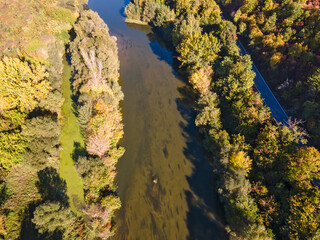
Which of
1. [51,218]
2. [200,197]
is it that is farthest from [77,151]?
[200,197]

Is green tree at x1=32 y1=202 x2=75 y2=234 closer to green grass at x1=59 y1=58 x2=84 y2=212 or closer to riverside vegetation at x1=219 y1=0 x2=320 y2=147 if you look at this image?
green grass at x1=59 y1=58 x2=84 y2=212

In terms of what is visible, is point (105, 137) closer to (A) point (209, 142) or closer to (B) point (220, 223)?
(A) point (209, 142)

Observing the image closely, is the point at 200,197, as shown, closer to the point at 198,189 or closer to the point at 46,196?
the point at 198,189

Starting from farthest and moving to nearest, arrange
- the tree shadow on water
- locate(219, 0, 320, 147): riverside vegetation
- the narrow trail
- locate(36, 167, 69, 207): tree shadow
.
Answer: the narrow trail, locate(219, 0, 320, 147): riverside vegetation, the tree shadow on water, locate(36, 167, 69, 207): tree shadow

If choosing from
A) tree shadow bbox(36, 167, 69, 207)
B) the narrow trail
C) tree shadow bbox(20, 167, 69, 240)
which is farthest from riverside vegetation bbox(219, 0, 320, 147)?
tree shadow bbox(20, 167, 69, 240)

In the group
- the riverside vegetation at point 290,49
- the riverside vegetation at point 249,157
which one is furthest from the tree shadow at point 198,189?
the riverside vegetation at point 290,49
